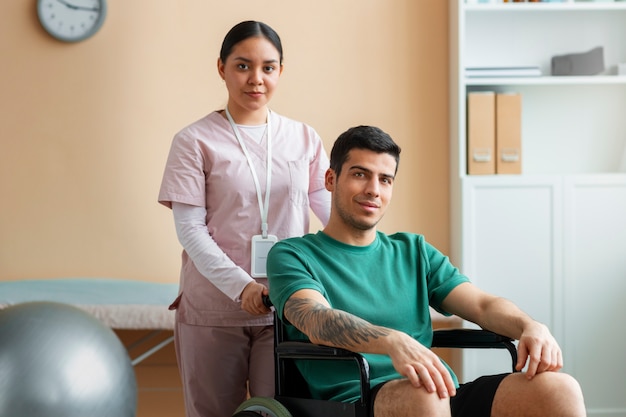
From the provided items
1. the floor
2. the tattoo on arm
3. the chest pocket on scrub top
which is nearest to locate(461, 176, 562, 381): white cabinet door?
the floor

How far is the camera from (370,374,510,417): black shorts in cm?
195

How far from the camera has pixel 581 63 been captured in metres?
3.92

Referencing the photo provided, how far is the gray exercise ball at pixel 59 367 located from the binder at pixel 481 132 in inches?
75.2

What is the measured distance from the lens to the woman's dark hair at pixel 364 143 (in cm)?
215

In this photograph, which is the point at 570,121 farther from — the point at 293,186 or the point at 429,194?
the point at 293,186

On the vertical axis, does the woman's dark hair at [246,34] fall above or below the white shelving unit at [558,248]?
above

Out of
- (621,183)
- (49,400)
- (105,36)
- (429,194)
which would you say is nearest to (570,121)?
(621,183)

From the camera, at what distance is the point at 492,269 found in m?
3.79

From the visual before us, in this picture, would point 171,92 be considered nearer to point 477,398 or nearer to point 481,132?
point 481,132

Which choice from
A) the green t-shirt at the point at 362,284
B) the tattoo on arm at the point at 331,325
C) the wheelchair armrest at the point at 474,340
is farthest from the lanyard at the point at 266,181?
the wheelchair armrest at the point at 474,340

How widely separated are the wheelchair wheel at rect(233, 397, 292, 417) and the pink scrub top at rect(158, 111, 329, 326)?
0.89 feet

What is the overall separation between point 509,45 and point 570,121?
0.42m

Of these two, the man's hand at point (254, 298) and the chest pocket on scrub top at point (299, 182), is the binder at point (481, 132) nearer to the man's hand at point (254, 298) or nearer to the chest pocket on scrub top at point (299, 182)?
the chest pocket on scrub top at point (299, 182)

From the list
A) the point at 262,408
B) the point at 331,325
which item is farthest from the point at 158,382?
the point at 331,325
